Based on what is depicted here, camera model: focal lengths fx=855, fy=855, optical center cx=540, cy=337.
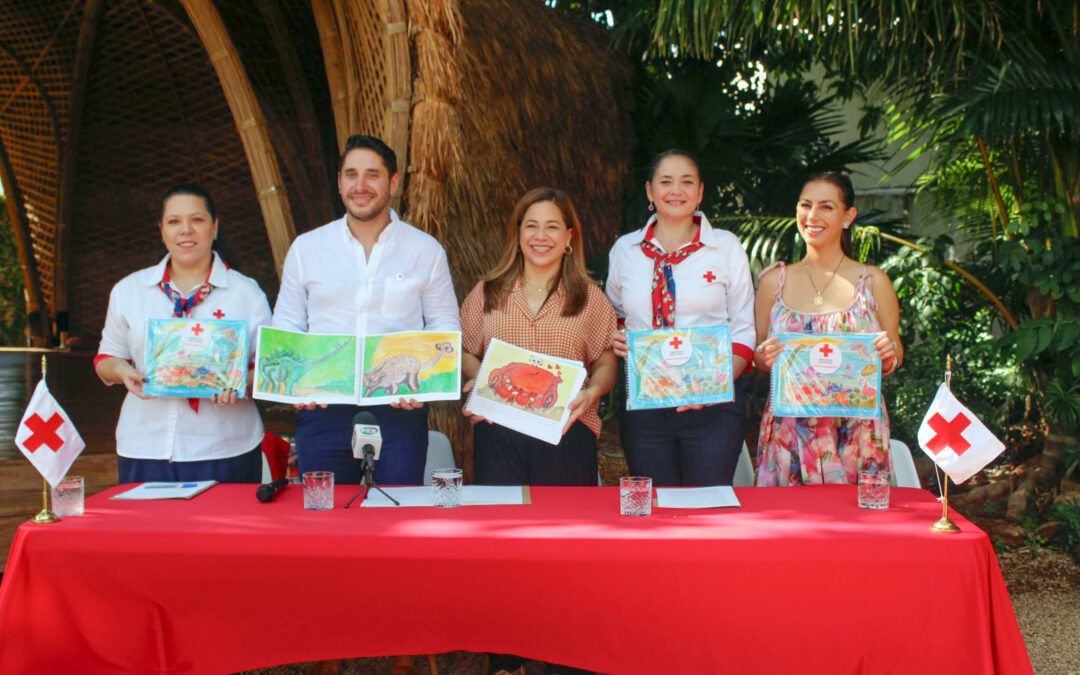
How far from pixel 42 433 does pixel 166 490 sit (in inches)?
15.1

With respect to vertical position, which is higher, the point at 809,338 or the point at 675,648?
the point at 809,338

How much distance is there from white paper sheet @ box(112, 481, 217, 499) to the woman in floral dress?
186cm

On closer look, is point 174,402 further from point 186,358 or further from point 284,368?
point 284,368

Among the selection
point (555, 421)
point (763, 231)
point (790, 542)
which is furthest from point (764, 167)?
point (790, 542)

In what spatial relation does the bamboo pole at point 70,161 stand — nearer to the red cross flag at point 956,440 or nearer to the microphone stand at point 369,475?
the microphone stand at point 369,475

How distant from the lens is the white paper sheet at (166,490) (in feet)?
8.21

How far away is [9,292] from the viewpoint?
11883 millimetres

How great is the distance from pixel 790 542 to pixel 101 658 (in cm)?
174

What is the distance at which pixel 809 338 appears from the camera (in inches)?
108

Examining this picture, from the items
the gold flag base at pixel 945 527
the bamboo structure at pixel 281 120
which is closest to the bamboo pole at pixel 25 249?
the bamboo structure at pixel 281 120

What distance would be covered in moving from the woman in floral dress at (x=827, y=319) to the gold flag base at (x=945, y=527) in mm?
859

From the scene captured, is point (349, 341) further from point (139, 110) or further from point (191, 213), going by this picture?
point (139, 110)

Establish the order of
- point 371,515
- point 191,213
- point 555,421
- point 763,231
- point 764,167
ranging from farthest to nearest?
point 764,167, point 763,231, point 191,213, point 555,421, point 371,515

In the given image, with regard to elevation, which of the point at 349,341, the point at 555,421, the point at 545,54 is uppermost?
the point at 545,54
